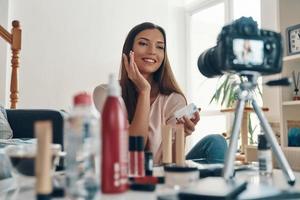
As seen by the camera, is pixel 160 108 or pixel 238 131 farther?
pixel 160 108

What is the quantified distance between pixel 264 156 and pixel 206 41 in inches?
104

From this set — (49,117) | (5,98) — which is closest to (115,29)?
(5,98)

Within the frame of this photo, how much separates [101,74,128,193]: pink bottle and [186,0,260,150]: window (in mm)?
2534

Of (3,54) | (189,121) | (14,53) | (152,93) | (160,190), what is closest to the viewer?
(160,190)

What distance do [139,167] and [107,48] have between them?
92.5 inches

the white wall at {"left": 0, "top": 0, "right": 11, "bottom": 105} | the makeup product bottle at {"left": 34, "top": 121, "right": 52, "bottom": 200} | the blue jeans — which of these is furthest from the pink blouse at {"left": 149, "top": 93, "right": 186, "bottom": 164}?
the white wall at {"left": 0, "top": 0, "right": 11, "bottom": 105}

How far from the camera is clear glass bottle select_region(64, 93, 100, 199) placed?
0.52 m

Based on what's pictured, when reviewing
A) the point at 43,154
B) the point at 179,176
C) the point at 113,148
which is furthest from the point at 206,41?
the point at 43,154

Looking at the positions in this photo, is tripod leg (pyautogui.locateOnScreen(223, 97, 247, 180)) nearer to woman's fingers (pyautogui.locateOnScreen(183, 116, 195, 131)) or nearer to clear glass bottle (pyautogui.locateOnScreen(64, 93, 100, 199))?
clear glass bottle (pyautogui.locateOnScreen(64, 93, 100, 199))

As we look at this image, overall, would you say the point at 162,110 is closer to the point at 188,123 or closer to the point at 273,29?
the point at 188,123

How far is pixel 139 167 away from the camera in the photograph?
2.46 feet

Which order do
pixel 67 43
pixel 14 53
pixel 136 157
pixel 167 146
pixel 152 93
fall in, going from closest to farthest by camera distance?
pixel 136 157 < pixel 167 146 < pixel 152 93 < pixel 14 53 < pixel 67 43

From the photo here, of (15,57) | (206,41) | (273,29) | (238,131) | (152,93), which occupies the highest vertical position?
Result: (206,41)

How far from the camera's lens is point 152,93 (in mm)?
1588
